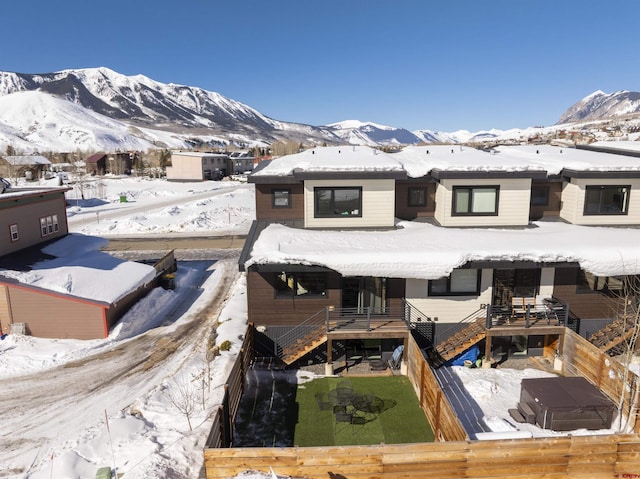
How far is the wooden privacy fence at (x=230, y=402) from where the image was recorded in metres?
11.2

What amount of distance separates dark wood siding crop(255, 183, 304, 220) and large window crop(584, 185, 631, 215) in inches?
563

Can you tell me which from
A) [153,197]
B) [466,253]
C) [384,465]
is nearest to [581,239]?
[466,253]

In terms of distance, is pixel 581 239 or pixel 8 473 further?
pixel 581 239

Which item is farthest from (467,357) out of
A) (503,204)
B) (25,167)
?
(25,167)

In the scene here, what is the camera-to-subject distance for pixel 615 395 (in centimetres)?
1407

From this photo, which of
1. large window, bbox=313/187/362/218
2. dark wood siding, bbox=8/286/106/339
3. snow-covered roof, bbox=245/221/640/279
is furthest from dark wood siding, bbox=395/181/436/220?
dark wood siding, bbox=8/286/106/339

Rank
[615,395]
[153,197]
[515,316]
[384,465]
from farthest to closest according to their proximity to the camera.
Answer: [153,197] → [515,316] → [615,395] → [384,465]

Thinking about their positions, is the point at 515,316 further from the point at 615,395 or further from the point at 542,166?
the point at 542,166

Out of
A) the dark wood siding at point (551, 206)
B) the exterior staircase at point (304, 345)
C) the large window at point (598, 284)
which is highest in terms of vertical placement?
the dark wood siding at point (551, 206)

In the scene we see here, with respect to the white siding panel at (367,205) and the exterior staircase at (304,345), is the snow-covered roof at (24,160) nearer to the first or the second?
the white siding panel at (367,205)

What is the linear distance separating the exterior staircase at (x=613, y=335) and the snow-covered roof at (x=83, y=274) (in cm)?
2196

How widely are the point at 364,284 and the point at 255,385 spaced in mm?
5909

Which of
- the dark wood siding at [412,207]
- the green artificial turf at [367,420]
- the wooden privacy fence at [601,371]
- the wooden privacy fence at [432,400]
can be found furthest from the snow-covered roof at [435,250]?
the green artificial turf at [367,420]

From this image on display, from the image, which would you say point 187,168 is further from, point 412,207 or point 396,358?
point 396,358
